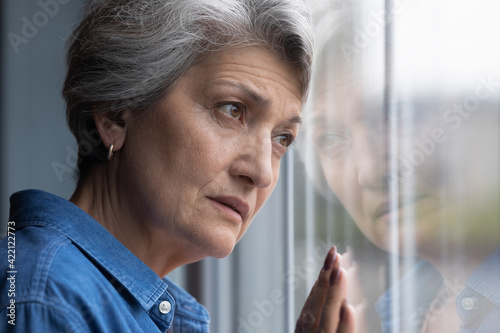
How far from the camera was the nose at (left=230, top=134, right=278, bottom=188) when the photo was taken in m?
1.08

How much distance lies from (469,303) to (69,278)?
32.8 inches

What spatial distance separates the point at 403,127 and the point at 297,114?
288 mm

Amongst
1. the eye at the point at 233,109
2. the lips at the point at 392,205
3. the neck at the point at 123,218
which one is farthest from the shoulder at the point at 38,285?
the lips at the point at 392,205

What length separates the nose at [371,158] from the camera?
1.33 m

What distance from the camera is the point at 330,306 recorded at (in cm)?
107

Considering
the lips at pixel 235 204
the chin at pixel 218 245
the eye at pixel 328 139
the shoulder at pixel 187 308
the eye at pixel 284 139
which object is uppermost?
the eye at pixel 328 139

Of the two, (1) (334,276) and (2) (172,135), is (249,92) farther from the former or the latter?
(1) (334,276)

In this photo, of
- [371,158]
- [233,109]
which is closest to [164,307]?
[233,109]

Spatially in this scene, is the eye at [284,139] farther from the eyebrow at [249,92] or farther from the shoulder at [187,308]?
the shoulder at [187,308]

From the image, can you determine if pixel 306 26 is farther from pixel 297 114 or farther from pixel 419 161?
pixel 419 161

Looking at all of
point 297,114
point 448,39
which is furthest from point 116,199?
point 448,39

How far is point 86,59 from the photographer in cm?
115

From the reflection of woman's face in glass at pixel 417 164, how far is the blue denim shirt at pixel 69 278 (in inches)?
23.6

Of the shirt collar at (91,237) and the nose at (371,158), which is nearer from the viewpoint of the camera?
the shirt collar at (91,237)
